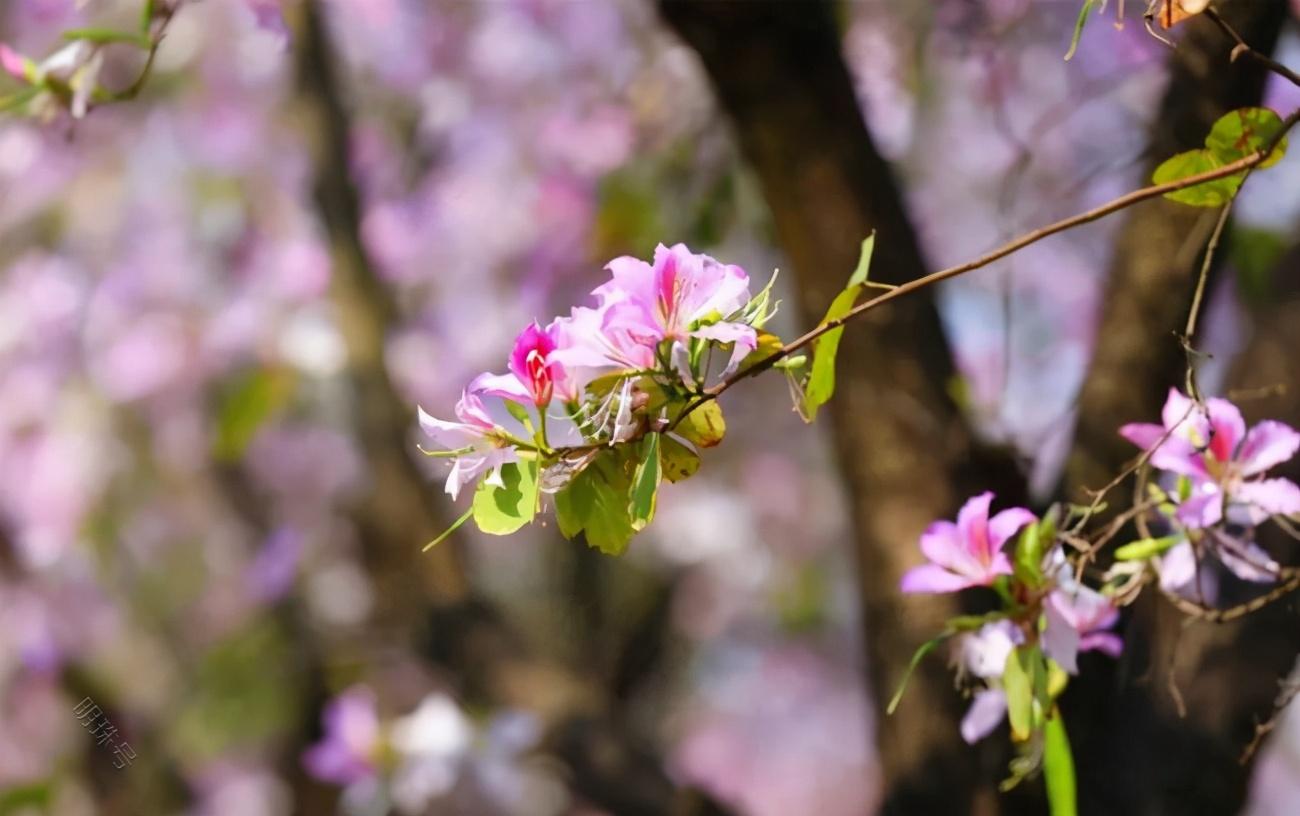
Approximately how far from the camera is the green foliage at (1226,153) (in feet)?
1.17

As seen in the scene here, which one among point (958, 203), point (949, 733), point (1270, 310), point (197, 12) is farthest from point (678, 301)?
→ point (197, 12)

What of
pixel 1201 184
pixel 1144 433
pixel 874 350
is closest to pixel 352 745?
pixel 874 350

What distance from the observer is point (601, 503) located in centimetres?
Answer: 35

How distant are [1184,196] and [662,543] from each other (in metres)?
1.79

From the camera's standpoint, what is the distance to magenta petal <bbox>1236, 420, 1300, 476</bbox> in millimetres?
479

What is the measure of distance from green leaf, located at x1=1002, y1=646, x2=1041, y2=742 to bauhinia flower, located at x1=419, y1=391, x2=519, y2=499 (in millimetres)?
242

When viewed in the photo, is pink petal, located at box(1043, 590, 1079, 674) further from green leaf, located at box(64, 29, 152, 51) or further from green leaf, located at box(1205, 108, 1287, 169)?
green leaf, located at box(64, 29, 152, 51)

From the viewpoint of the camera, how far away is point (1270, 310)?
84cm

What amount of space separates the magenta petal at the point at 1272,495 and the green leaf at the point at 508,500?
32 cm

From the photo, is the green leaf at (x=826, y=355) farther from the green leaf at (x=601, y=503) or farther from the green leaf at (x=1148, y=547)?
the green leaf at (x=1148, y=547)

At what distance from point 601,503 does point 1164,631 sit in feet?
1.96

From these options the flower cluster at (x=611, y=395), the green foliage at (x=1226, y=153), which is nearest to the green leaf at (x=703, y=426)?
the flower cluster at (x=611, y=395)

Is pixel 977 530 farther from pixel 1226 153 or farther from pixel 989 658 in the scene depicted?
pixel 1226 153

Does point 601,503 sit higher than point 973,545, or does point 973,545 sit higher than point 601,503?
point 601,503
